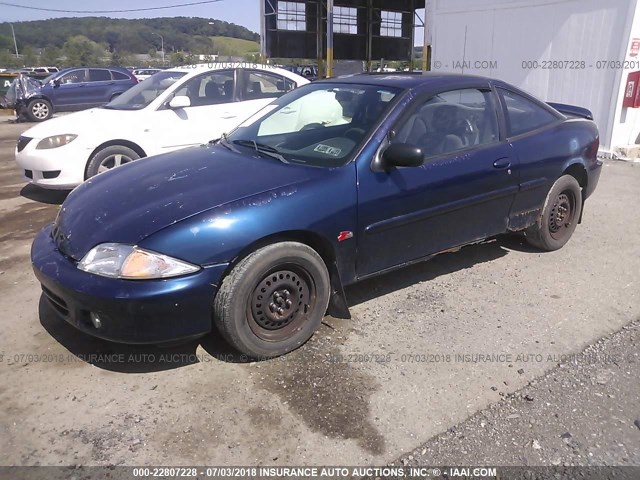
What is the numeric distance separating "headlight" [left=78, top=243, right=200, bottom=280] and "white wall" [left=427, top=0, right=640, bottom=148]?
353 inches

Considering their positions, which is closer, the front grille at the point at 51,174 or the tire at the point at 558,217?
the tire at the point at 558,217

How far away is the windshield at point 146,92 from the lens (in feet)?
21.8

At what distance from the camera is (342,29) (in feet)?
75.4

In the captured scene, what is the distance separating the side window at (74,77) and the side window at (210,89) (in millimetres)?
11646

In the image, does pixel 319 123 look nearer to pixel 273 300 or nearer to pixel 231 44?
pixel 273 300

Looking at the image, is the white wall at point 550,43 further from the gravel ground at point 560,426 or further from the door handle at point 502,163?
the gravel ground at point 560,426

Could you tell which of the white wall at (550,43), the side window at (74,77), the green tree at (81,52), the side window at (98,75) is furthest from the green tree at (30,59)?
the white wall at (550,43)

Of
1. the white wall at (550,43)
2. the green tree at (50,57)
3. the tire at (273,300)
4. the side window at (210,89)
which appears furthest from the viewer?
the green tree at (50,57)

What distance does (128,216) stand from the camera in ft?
9.55

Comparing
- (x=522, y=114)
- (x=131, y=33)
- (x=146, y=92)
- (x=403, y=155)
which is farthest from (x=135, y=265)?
(x=131, y=33)

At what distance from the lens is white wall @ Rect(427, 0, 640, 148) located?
29.6ft

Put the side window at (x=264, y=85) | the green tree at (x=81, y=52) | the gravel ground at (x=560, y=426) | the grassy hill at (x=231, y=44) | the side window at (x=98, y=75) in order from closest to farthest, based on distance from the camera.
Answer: the gravel ground at (x=560, y=426) → the side window at (x=264, y=85) → the side window at (x=98, y=75) → the green tree at (x=81, y=52) → the grassy hill at (x=231, y=44)

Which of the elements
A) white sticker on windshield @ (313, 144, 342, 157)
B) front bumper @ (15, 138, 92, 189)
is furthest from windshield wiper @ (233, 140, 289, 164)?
front bumper @ (15, 138, 92, 189)

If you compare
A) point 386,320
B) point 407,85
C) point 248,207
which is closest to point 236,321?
point 248,207
